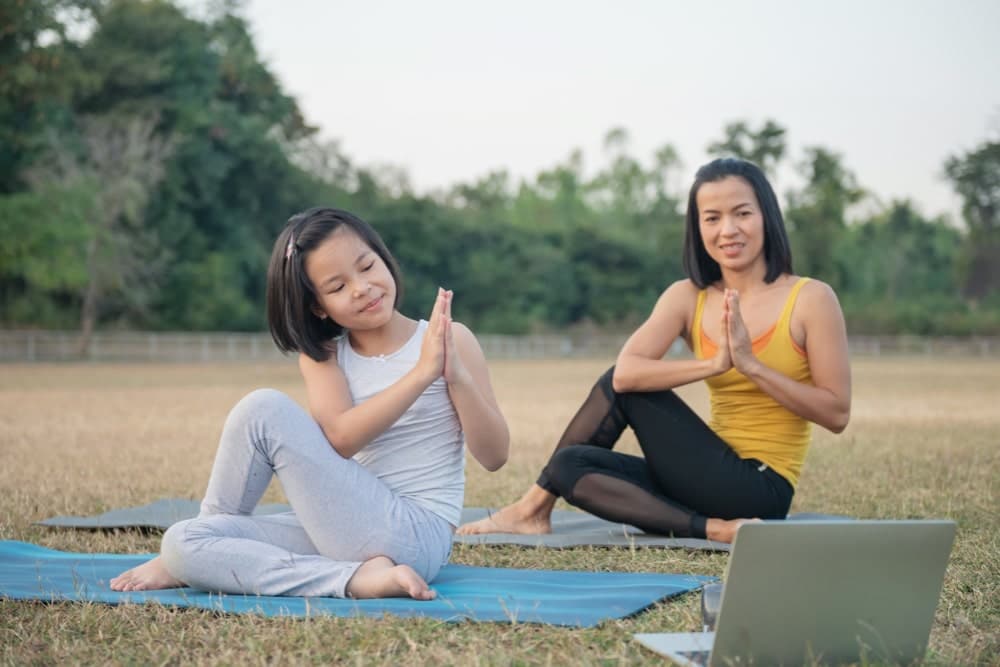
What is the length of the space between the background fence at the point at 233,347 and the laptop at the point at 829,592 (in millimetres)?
31487

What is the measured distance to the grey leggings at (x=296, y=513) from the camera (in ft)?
11.2

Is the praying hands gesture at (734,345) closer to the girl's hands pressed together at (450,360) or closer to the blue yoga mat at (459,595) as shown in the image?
the blue yoga mat at (459,595)

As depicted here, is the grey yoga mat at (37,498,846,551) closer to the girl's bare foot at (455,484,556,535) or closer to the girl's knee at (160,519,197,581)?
the girl's bare foot at (455,484,556,535)

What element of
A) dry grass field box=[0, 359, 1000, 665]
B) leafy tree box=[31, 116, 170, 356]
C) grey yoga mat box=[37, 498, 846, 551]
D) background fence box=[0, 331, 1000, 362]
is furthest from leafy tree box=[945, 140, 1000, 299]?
grey yoga mat box=[37, 498, 846, 551]

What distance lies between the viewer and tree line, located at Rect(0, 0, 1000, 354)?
30297 mm

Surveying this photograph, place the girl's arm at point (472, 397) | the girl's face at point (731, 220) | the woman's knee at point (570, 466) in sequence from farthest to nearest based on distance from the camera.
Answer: the woman's knee at point (570, 466) → the girl's face at point (731, 220) → the girl's arm at point (472, 397)

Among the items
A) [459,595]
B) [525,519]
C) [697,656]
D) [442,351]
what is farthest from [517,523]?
[697,656]

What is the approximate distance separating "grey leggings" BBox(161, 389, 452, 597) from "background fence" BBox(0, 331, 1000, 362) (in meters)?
30.2

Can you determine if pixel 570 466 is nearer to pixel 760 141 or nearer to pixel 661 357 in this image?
pixel 661 357

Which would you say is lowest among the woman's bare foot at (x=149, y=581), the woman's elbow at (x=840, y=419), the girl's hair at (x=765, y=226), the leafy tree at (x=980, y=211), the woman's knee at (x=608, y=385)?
the woman's bare foot at (x=149, y=581)

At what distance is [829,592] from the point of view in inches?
104

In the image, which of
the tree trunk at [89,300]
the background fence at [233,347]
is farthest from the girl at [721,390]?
the tree trunk at [89,300]

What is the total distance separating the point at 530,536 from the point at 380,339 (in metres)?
1.32

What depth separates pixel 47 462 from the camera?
7785mm
